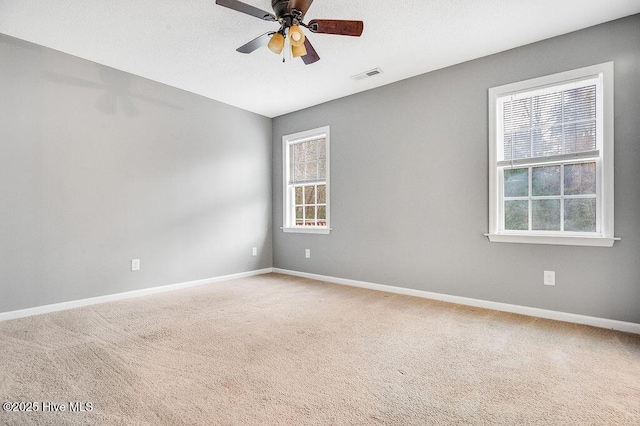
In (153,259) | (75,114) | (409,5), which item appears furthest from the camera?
(153,259)

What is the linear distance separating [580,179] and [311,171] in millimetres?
3210

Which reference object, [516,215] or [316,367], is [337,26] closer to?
[316,367]

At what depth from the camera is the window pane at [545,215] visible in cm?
289

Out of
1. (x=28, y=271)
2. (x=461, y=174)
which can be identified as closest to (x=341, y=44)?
(x=461, y=174)

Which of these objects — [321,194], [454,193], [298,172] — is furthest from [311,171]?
[454,193]

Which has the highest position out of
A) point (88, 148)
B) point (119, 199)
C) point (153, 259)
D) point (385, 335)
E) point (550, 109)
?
point (550, 109)

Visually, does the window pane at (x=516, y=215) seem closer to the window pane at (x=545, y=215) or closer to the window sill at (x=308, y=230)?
the window pane at (x=545, y=215)

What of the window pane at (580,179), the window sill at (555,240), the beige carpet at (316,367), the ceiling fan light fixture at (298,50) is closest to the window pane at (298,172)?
the beige carpet at (316,367)

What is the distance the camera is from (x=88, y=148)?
129 inches

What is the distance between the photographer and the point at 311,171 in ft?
15.8

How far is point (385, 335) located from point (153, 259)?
9.47ft

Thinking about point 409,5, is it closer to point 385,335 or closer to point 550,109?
point 550,109

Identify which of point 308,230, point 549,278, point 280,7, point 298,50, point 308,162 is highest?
point 280,7

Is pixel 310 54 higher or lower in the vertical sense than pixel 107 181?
higher
